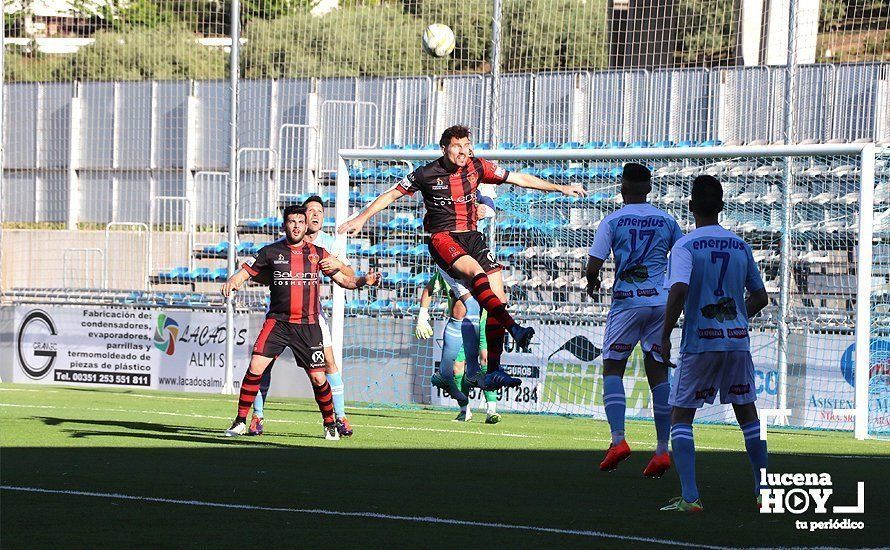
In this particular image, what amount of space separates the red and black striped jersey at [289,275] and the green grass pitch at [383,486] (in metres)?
1.08

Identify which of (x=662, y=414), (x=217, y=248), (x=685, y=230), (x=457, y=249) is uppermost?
(x=685, y=230)

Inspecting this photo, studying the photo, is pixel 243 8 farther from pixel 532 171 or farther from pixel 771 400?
pixel 771 400

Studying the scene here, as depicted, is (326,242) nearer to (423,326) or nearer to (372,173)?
(423,326)

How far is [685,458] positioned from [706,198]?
1.39 m

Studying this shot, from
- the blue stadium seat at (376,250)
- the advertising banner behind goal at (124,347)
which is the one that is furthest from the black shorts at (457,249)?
the advertising banner behind goal at (124,347)

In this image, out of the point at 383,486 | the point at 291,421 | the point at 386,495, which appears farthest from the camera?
the point at 291,421

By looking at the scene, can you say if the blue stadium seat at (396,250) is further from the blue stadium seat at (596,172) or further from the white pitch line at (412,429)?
the white pitch line at (412,429)

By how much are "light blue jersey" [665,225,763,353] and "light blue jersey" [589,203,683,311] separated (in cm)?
204

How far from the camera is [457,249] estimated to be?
11414 millimetres

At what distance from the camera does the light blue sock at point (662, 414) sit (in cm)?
926

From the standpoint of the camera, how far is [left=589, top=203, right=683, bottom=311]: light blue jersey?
31.8 feet

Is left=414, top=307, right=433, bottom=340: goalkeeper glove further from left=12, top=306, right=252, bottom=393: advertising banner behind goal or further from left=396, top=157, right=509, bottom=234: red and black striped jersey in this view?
Result: left=12, top=306, right=252, bottom=393: advertising banner behind goal

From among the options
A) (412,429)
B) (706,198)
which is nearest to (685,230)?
(412,429)

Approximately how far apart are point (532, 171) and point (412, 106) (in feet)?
27.5
